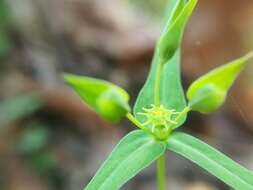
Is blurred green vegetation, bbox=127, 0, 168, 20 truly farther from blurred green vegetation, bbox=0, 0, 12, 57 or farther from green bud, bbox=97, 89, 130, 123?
green bud, bbox=97, 89, 130, 123

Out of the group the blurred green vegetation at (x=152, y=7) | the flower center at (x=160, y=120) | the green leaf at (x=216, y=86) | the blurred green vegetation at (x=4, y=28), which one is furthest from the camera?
the blurred green vegetation at (x=152, y=7)

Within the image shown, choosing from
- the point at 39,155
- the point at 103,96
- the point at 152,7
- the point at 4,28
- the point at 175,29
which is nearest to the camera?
the point at 103,96

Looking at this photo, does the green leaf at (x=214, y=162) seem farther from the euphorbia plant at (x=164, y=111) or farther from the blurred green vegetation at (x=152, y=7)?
the blurred green vegetation at (x=152, y=7)

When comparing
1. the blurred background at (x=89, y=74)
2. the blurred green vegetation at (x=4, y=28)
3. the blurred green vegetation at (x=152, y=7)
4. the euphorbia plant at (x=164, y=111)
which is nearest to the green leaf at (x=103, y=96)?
the euphorbia plant at (x=164, y=111)

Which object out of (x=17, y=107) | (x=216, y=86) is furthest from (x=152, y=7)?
(x=216, y=86)

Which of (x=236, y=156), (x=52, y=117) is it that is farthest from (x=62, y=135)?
(x=236, y=156)

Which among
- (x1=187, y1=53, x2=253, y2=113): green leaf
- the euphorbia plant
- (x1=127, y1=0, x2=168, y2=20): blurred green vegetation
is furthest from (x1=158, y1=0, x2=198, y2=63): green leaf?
(x1=127, y1=0, x2=168, y2=20): blurred green vegetation

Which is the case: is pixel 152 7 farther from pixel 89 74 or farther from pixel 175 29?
pixel 175 29

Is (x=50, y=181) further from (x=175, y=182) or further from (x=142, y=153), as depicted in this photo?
(x=142, y=153)
